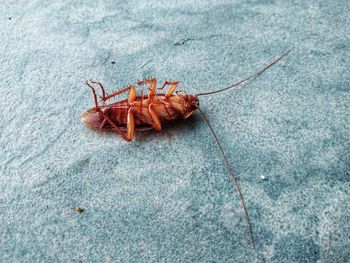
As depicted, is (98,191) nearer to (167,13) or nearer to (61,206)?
(61,206)

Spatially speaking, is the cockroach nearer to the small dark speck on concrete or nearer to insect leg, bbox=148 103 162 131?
insect leg, bbox=148 103 162 131

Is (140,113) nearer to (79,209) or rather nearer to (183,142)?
(183,142)

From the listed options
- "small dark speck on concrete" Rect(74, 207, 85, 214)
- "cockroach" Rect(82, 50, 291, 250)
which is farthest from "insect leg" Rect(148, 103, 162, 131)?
"small dark speck on concrete" Rect(74, 207, 85, 214)

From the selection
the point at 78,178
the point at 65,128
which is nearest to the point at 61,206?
the point at 78,178

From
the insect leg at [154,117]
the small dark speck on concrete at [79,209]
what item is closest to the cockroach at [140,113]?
the insect leg at [154,117]

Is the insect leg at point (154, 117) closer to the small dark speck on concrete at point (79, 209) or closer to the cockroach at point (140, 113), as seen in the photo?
the cockroach at point (140, 113)

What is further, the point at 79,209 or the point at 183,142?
the point at 183,142

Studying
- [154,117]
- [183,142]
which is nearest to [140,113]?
[154,117]

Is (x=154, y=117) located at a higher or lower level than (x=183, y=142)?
higher
